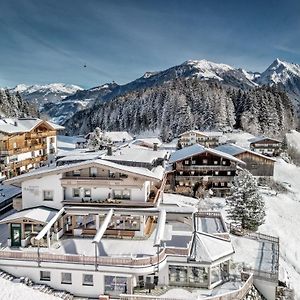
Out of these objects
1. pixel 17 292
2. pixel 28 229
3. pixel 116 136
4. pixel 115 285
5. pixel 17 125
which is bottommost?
pixel 115 285

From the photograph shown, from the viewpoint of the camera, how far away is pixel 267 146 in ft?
284

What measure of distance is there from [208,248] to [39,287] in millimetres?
11774

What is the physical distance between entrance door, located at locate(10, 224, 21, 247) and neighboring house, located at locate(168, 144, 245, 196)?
106ft

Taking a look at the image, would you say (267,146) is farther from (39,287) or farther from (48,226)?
(39,287)

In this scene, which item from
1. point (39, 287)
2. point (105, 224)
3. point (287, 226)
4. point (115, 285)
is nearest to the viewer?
point (39, 287)

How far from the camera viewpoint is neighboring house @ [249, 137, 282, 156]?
8656 cm

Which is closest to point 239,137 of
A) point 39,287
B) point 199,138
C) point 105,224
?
point 199,138

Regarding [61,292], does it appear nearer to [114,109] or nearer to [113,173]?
[113,173]

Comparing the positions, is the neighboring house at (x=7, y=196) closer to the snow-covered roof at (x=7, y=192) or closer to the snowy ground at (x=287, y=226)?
the snow-covered roof at (x=7, y=192)

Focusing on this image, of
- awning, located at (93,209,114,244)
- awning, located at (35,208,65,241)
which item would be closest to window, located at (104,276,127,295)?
awning, located at (93,209,114,244)

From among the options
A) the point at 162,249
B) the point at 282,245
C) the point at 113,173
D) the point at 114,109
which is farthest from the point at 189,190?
the point at 114,109

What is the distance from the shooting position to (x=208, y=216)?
31969 millimetres

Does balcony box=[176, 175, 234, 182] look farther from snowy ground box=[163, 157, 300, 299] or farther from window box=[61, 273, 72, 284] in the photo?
window box=[61, 273, 72, 284]

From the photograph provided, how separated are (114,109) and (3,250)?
129 meters
